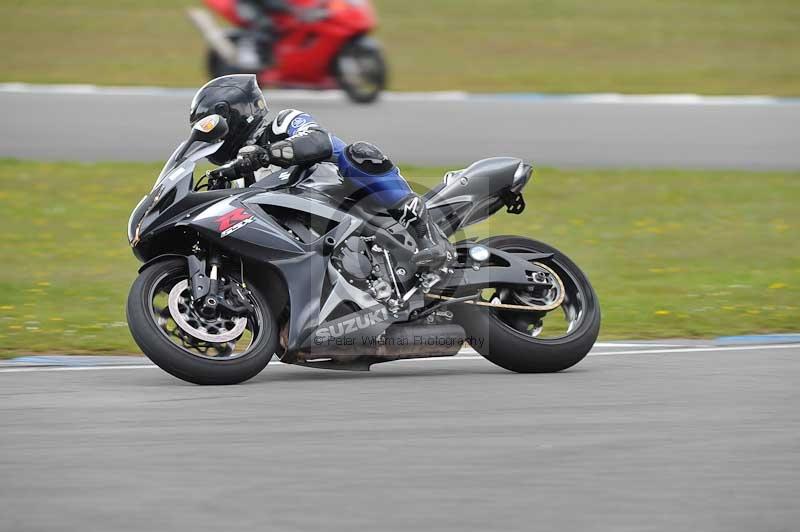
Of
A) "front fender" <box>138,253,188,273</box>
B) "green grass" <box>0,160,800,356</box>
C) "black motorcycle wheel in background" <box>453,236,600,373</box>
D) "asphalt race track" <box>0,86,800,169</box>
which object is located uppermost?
"front fender" <box>138,253,188,273</box>

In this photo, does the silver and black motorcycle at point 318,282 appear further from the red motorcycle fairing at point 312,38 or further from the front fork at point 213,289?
the red motorcycle fairing at point 312,38

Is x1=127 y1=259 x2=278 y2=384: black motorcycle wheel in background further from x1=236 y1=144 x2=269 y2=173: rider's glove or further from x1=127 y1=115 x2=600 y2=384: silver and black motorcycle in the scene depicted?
x1=236 y1=144 x2=269 y2=173: rider's glove

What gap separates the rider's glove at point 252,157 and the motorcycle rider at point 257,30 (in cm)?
1203

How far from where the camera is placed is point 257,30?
18.8 m

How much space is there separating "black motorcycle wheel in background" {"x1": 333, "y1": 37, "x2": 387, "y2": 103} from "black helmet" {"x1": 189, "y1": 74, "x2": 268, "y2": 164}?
1108cm

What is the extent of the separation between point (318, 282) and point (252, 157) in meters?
0.67

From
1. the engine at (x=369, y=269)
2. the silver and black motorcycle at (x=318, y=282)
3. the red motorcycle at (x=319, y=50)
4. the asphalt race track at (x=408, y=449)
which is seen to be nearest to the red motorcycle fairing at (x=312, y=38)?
the red motorcycle at (x=319, y=50)

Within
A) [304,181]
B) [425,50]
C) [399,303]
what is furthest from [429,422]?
[425,50]

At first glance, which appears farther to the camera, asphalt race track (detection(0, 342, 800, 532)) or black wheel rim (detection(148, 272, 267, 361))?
black wheel rim (detection(148, 272, 267, 361))

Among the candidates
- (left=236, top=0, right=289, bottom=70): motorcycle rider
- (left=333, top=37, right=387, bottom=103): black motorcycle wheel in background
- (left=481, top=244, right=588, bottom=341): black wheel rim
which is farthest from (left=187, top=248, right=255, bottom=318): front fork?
(left=236, top=0, right=289, bottom=70): motorcycle rider

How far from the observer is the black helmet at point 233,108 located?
687cm

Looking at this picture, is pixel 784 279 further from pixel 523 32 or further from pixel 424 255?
pixel 523 32

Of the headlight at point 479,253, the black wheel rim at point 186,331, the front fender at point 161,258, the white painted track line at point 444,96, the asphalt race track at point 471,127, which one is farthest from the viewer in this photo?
the white painted track line at point 444,96

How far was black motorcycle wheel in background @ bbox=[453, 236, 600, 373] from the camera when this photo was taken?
7066 millimetres
